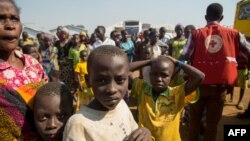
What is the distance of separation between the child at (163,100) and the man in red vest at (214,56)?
1294 mm

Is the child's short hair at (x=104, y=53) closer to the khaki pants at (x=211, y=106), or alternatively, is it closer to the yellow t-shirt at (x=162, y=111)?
the yellow t-shirt at (x=162, y=111)

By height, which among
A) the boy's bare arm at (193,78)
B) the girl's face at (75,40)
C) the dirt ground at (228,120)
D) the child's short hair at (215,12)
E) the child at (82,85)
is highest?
the child's short hair at (215,12)

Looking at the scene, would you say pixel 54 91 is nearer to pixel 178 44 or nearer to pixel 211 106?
pixel 211 106

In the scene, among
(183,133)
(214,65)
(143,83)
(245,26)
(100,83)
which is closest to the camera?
(100,83)

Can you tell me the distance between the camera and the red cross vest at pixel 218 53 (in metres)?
3.92

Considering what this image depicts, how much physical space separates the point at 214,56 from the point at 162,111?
1576 millimetres

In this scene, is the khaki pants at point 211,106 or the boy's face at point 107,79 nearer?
the boy's face at point 107,79

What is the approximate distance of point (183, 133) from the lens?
18.1ft

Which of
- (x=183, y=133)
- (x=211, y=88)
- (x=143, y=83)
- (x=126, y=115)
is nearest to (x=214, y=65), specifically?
(x=211, y=88)

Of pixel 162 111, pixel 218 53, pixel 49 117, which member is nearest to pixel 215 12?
pixel 218 53

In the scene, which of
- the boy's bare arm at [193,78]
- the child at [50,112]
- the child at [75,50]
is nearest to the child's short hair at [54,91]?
the child at [50,112]

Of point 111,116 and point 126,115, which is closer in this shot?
point 111,116

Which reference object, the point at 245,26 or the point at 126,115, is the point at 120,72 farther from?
the point at 245,26

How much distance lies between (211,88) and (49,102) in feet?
9.38
